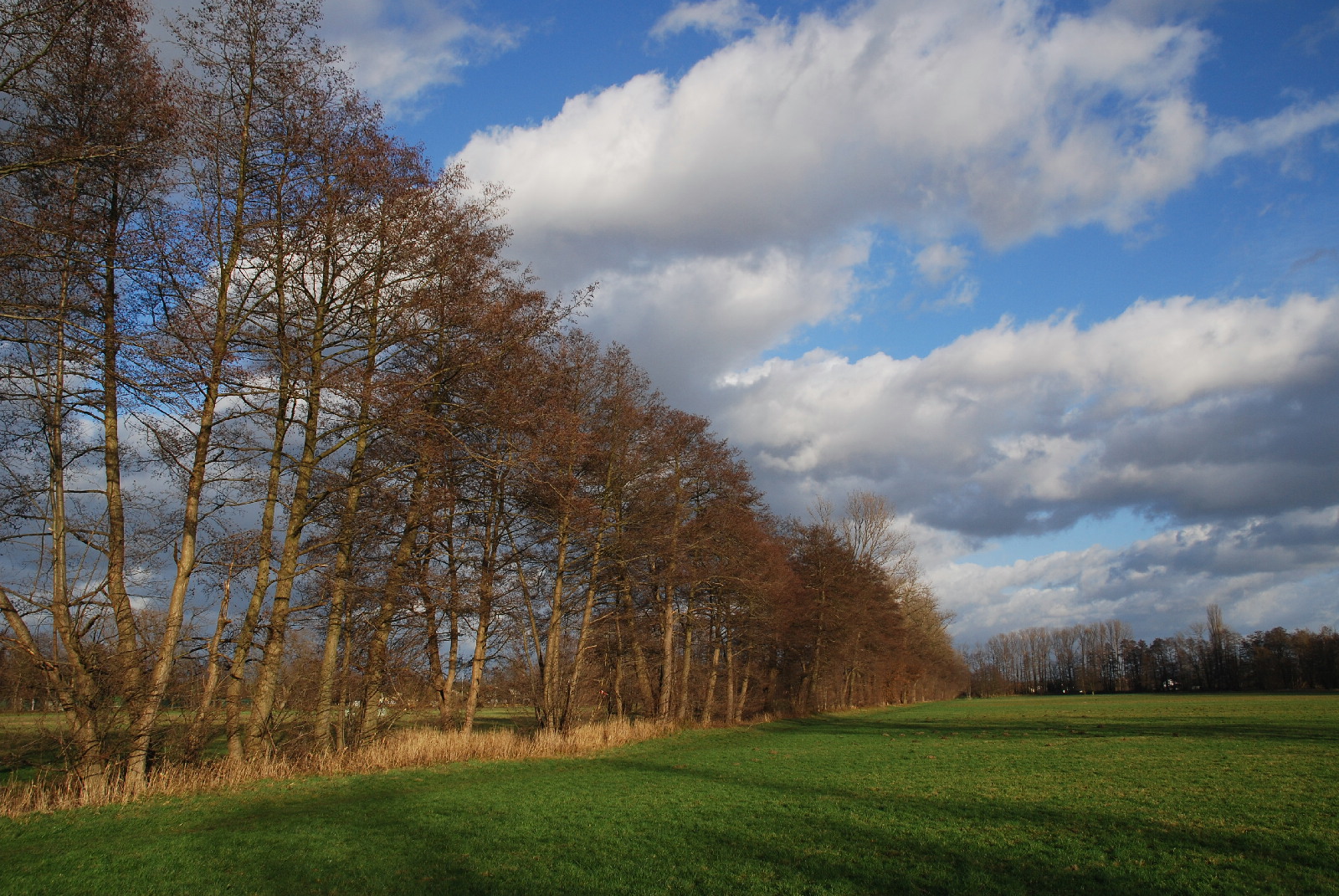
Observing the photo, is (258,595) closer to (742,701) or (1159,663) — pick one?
(742,701)

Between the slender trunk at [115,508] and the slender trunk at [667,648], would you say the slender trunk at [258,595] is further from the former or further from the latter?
the slender trunk at [667,648]

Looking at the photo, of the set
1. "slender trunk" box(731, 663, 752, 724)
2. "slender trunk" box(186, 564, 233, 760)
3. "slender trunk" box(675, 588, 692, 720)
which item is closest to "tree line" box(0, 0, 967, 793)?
"slender trunk" box(186, 564, 233, 760)

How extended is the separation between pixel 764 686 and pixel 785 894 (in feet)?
143

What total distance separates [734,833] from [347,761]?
31.8 ft

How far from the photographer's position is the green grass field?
7371 mm

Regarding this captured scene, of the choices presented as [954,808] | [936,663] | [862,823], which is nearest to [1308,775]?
[954,808]

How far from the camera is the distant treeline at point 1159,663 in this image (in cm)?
9562

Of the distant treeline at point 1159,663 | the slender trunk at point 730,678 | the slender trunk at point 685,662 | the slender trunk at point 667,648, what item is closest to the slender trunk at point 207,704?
the slender trunk at point 667,648

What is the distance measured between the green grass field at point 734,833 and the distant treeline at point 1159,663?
10346cm

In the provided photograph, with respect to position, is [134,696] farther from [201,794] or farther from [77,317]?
[77,317]

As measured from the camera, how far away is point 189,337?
12.0 meters

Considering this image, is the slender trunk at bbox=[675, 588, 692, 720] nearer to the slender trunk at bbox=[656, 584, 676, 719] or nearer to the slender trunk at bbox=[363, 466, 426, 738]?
the slender trunk at bbox=[656, 584, 676, 719]

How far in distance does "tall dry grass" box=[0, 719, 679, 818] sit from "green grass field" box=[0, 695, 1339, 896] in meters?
0.70

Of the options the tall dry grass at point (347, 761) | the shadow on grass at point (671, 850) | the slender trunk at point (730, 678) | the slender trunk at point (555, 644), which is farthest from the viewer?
the slender trunk at point (730, 678)
